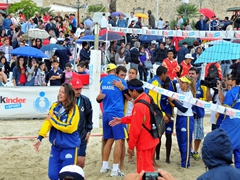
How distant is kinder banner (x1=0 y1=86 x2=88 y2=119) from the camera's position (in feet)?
40.7

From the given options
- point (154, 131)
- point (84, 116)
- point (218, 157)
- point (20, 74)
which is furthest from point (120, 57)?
point (218, 157)

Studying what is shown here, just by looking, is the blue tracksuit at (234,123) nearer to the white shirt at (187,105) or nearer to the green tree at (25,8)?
the white shirt at (187,105)

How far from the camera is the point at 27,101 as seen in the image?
1249cm

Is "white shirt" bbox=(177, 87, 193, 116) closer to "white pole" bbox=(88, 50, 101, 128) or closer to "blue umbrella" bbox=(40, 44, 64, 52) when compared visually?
"white pole" bbox=(88, 50, 101, 128)

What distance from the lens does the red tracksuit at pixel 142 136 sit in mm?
6703

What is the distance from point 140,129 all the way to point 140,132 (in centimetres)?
7

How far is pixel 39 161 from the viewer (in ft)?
29.5

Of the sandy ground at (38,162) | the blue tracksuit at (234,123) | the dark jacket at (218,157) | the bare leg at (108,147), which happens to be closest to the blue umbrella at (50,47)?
the sandy ground at (38,162)

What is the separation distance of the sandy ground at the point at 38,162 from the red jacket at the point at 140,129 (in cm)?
143

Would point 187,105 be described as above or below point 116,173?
above

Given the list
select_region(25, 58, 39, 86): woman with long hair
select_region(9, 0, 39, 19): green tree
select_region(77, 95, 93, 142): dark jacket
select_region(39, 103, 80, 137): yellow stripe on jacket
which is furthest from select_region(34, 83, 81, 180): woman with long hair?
select_region(9, 0, 39, 19): green tree

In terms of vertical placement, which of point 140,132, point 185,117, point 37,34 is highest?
point 37,34

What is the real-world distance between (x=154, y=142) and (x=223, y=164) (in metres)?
3.47

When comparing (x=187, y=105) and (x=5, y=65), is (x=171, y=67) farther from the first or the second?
(x=5, y=65)
